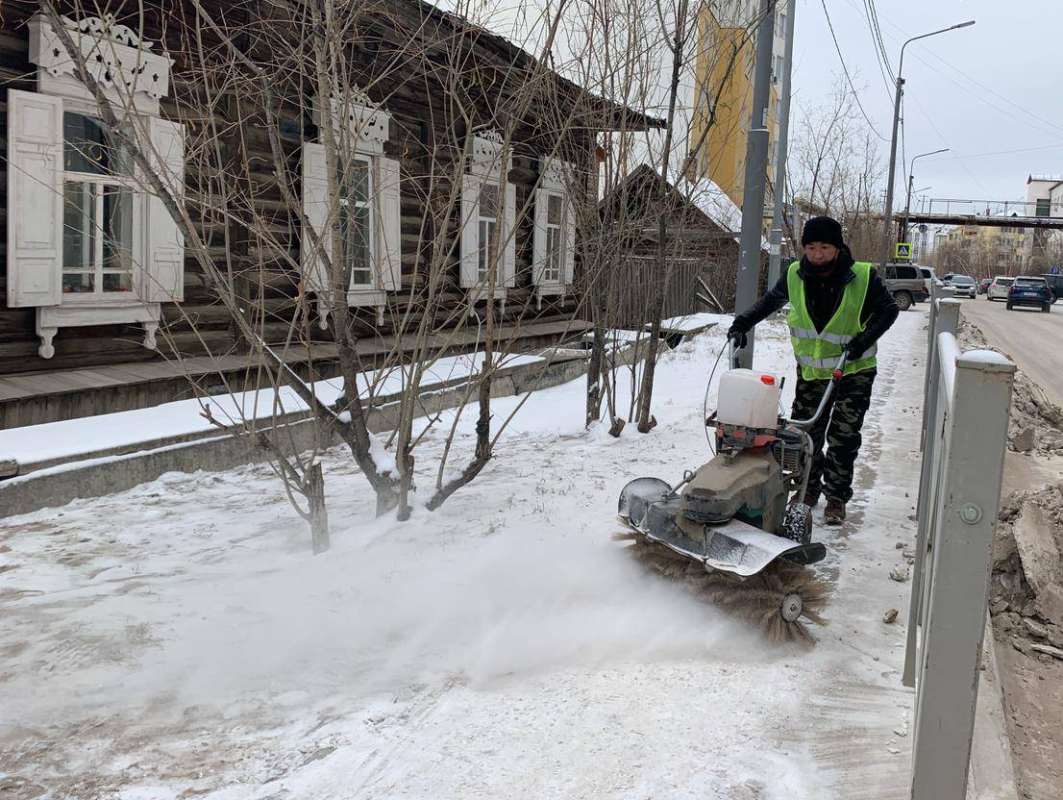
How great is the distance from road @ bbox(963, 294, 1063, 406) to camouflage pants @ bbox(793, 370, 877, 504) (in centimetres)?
563

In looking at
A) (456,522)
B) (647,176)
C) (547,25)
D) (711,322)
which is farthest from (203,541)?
(711,322)

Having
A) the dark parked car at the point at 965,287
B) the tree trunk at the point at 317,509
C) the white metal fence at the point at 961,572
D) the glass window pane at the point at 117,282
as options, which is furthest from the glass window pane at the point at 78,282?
the dark parked car at the point at 965,287

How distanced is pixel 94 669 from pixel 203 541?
1730 mm

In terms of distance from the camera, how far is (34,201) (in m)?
7.25

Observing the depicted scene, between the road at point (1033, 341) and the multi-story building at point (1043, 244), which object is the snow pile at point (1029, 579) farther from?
A: the multi-story building at point (1043, 244)

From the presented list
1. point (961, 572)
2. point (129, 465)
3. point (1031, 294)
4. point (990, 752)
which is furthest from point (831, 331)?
point (1031, 294)

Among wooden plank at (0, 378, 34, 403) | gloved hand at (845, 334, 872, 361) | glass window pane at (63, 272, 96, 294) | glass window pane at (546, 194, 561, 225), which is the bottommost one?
wooden plank at (0, 378, 34, 403)

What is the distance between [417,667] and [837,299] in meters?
3.19

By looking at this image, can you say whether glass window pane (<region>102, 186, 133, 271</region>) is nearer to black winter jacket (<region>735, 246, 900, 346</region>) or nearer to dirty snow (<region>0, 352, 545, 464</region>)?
dirty snow (<region>0, 352, 545, 464</region>)

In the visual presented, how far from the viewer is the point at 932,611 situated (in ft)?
7.17

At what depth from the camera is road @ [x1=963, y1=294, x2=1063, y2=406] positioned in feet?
47.7

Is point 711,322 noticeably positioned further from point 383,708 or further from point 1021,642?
point 383,708

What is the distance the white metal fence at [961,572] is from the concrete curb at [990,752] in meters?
0.46

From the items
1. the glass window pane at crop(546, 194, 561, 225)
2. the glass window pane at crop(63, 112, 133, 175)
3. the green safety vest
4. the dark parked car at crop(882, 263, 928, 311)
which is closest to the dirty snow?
the green safety vest
